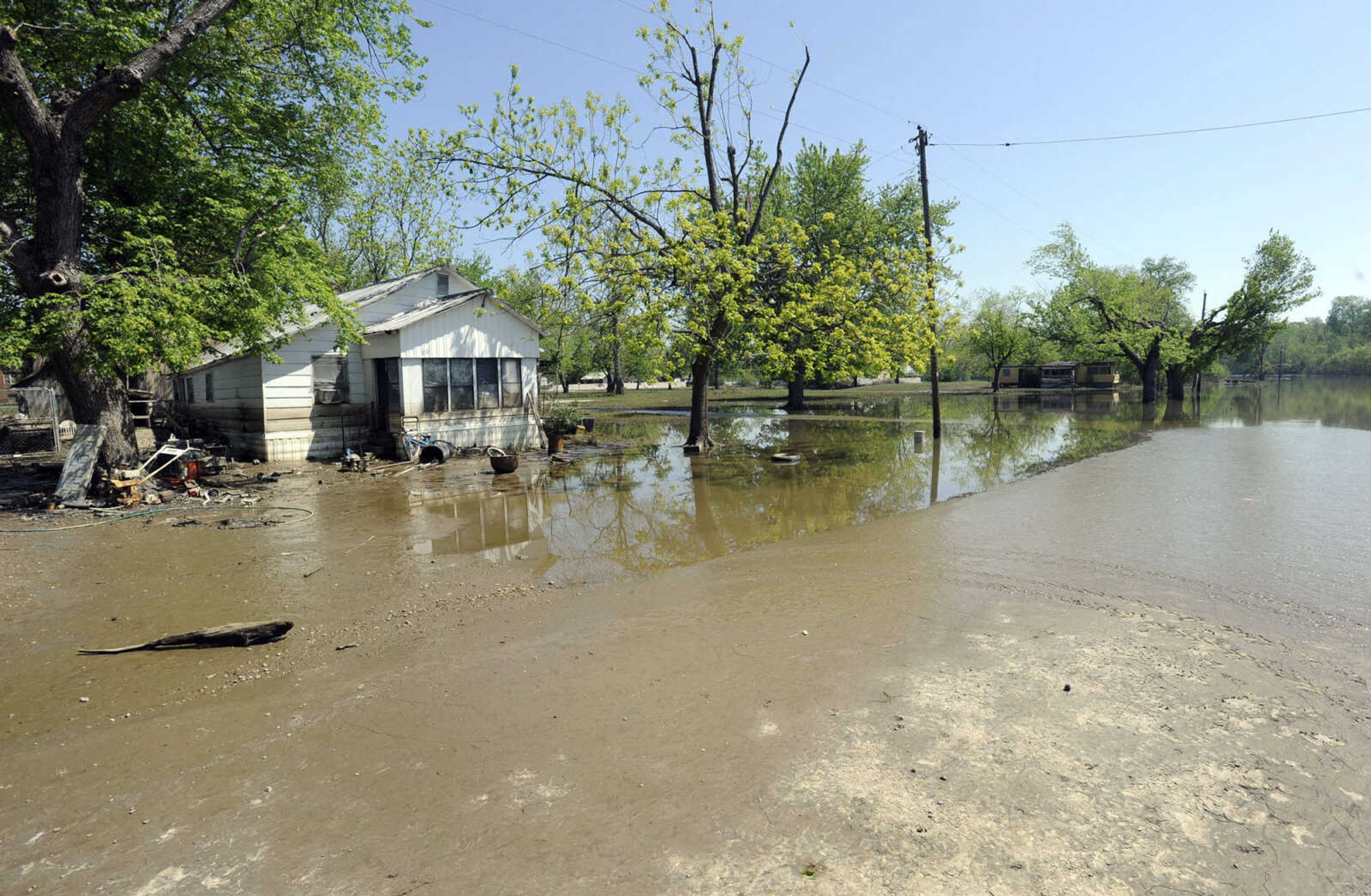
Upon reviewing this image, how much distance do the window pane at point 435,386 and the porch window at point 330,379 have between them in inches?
89.0

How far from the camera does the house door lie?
56.7 feet

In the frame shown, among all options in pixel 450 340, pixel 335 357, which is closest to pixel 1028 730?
pixel 450 340

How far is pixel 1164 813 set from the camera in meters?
3.32

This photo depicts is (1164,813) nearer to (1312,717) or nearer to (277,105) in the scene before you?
(1312,717)

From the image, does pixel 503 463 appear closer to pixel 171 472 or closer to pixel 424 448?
pixel 424 448

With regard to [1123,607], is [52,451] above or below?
above

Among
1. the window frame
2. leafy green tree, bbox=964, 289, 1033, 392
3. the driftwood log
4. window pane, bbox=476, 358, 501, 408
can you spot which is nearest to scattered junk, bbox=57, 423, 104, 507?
the window frame

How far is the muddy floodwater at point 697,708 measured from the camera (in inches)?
121

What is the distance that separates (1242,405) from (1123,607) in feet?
136

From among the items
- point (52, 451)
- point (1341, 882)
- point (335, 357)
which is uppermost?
point (335, 357)

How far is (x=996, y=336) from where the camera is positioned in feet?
190

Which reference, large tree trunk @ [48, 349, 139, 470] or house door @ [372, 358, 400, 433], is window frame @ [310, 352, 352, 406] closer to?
house door @ [372, 358, 400, 433]

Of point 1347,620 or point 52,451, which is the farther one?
point 52,451

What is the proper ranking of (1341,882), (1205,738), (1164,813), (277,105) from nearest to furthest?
1. (1341,882)
2. (1164,813)
3. (1205,738)
4. (277,105)
